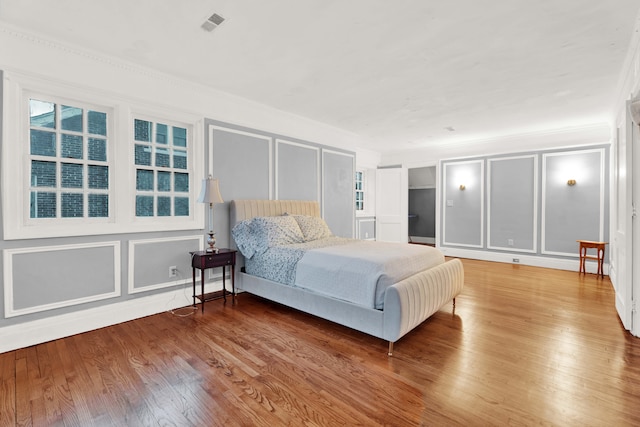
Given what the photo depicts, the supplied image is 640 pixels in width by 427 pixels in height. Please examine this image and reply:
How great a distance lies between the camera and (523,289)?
4.15m

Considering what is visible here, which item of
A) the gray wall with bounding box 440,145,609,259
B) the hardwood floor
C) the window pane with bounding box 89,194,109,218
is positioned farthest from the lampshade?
the gray wall with bounding box 440,145,609,259

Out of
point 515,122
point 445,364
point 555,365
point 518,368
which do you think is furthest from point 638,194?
point 515,122

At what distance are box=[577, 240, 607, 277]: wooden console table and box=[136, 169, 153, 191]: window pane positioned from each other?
251 inches

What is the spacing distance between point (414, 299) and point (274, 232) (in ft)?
6.16

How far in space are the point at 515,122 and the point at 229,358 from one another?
17.8 ft

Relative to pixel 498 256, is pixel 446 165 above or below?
above

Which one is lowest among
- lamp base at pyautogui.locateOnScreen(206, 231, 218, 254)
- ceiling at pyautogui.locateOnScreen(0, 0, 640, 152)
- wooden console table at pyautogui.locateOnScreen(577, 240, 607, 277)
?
wooden console table at pyautogui.locateOnScreen(577, 240, 607, 277)

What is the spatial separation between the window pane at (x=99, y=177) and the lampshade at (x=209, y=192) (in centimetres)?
90

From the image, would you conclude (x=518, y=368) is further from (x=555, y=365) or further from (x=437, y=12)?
(x=437, y=12)

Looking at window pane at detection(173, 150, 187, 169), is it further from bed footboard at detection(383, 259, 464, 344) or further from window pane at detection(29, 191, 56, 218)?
bed footboard at detection(383, 259, 464, 344)

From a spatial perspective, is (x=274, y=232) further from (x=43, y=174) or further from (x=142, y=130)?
(x=43, y=174)

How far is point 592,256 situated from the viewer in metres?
5.12

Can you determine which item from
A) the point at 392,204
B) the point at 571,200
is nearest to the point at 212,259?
the point at 392,204

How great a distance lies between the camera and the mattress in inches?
100
